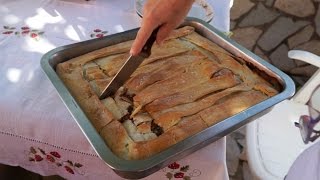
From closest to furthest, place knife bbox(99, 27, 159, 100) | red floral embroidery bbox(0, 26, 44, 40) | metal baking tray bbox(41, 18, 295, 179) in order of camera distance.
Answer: metal baking tray bbox(41, 18, 295, 179), knife bbox(99, 27, 159, 100), red floral embroidery bbox(0, 26, 44, 40)

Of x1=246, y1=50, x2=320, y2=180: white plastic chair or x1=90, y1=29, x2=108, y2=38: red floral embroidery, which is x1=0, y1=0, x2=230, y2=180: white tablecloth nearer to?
x1=90, y1=29, x2=108, y2=38: red floral embroidery

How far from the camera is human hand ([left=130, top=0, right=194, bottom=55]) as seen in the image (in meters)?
0.58

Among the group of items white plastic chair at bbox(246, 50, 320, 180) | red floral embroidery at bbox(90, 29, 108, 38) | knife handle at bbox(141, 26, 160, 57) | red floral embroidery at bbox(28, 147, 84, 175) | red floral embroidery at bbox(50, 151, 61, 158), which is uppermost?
knife handle at bbox(141, 26, 160, 57)

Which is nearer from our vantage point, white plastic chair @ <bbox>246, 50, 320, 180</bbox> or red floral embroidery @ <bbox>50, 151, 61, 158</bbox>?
red floral embroidery @ <bbox>50, 151, 61, 158</bbox>

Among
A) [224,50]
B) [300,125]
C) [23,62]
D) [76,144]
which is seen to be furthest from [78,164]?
[300,125]

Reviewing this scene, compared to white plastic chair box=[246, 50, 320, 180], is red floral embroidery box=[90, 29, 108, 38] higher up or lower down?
higher up

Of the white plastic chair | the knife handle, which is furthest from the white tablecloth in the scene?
the white plastic chair

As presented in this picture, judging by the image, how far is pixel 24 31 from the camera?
859 mm

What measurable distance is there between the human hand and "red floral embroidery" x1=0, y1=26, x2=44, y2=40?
14.0 inches

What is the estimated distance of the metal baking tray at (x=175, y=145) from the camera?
1.71 feet

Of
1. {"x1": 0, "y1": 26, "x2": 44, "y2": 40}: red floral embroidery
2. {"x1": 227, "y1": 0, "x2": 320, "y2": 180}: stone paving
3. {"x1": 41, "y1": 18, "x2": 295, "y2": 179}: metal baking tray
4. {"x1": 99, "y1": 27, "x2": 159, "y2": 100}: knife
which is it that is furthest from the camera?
{"x1": 227, "y1": 0, "x2": 320, "y2": 180}: stone paving

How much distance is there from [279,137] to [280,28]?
3.17ft

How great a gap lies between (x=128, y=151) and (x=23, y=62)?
357mm

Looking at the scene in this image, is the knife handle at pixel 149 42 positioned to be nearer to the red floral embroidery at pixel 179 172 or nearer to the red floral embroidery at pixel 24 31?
the red floral embroidery at pixel 179 172
